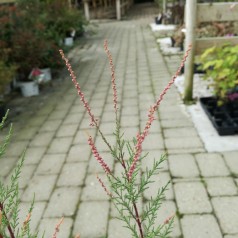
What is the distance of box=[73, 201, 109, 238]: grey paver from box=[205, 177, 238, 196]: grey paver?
0.96 metres

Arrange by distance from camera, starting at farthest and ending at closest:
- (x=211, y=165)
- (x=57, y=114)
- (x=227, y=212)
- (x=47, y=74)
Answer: (x=47, y=74) < (x=57, y=114) < (x=211, y=165) < (x=227, y=212)

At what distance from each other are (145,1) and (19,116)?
24468 mm

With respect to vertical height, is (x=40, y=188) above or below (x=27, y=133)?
above

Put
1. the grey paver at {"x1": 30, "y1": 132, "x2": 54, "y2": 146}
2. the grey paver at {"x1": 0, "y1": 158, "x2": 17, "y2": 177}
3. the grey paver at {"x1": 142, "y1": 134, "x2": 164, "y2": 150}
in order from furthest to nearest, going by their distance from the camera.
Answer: the grey paver at {"x1": 30, "y1": 132, "x2": 54, "y2": 146}, the grey paver at {"x1": 142, "y1": 134, "x2": 164, "y2": 150}, the grey paver at {"x1": 0, "y1": 158, "x2": 17, "y2": 177}

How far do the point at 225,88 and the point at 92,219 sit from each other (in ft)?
7.76

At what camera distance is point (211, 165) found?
130 inches

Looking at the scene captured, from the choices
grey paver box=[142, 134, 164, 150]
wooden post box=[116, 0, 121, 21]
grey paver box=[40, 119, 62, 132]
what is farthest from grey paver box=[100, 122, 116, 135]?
wooden post box=[116, 0, 121, 21]

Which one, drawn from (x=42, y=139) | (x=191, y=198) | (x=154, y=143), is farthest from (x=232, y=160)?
(x=42, y=139)

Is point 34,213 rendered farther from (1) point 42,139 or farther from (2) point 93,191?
(1) point 42,139

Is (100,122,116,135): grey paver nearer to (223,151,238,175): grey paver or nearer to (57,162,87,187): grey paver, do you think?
(57,162,87,187): grey paver

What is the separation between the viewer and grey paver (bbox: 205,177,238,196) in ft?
9.45

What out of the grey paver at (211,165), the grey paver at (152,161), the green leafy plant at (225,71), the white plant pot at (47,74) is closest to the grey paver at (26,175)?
the grey paver at (152,161)

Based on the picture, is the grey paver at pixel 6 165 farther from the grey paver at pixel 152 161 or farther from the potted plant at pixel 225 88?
the potted plant at pixel 225 88

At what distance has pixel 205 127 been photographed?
13.5ft
